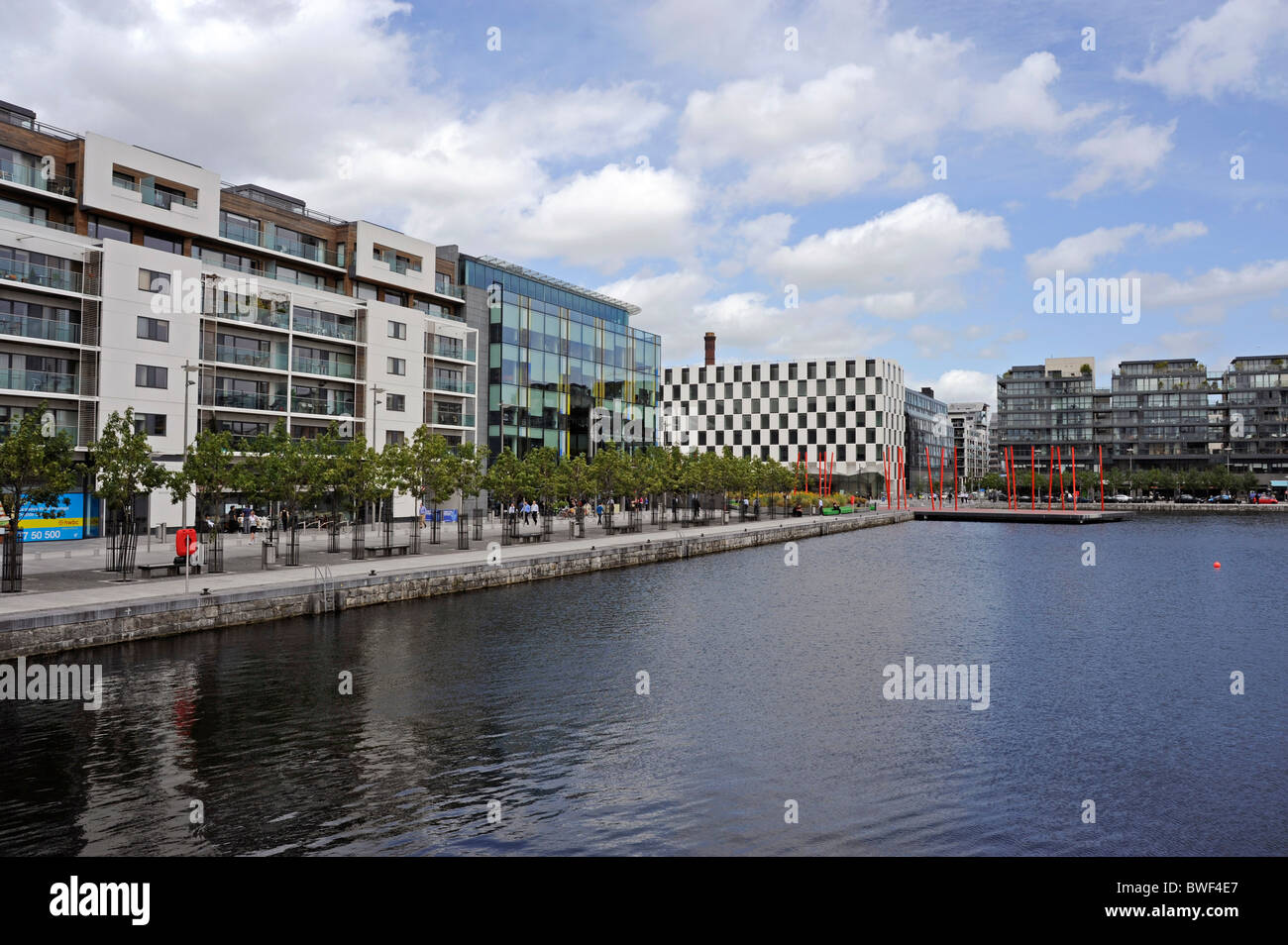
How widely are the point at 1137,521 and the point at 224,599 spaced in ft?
340

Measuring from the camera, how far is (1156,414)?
171 meters

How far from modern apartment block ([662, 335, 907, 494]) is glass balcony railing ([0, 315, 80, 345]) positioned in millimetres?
88886

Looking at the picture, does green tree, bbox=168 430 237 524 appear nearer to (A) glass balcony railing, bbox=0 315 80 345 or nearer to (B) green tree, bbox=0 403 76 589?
(B) green tree, bbox=0 403 76 589

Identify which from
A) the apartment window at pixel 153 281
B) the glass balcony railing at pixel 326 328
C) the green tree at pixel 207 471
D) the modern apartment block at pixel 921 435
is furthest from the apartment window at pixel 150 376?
the modern apartment block at pixel 921 435

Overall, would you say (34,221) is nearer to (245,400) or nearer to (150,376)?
(150,376)

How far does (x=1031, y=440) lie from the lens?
186m

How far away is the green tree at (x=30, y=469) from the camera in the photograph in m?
27.9

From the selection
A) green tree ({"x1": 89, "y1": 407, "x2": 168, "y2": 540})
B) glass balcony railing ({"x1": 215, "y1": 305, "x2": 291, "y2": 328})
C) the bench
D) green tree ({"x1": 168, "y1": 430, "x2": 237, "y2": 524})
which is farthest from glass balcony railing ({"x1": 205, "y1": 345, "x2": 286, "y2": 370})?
green tree ({"x1": 89, "y1": 407, "x2": 168, "y2": 540})

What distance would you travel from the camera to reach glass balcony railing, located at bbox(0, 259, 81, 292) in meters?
45.8

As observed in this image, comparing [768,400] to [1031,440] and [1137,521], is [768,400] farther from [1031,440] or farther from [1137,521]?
[1031,440]

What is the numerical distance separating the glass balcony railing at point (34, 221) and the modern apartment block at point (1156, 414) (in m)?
175

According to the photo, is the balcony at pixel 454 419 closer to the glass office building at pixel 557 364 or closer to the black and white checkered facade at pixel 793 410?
the glass office building at pixel 557 364

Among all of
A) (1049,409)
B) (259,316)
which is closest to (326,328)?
(259,316)
